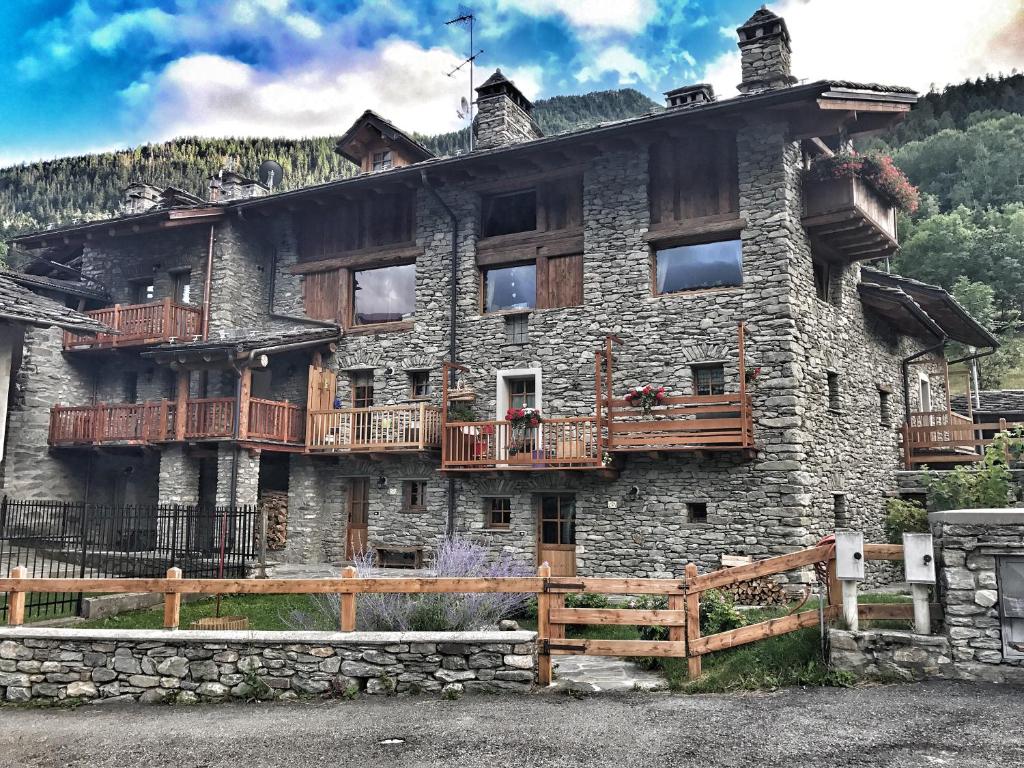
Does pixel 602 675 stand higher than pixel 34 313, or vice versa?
pixel 34 313

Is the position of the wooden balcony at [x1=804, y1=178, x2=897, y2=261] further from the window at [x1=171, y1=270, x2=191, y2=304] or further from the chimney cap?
the window at [x1=171, y1=270, x2=191, y2=304]

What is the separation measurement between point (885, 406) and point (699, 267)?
668cm

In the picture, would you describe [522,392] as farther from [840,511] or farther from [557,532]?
[840,511]

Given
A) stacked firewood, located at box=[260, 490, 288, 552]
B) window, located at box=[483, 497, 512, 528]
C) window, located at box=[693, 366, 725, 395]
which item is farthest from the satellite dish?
window, located at box=[693, 366, 725, 395]

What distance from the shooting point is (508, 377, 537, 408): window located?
1597 cm

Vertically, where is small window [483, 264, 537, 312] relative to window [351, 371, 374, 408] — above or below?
above

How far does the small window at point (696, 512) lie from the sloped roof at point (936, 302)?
7.19 m

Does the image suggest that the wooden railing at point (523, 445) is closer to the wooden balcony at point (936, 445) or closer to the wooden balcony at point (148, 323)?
the wooden balcony at point (148, 323)

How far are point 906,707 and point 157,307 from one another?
694 inches

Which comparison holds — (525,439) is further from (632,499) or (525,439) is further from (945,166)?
(945,166)

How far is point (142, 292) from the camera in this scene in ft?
67.9

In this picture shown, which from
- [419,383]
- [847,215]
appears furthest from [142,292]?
[847,215]

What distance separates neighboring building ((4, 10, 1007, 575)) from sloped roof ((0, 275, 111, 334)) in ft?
13.2

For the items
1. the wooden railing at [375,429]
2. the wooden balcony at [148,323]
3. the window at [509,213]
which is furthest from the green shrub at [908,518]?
the wooden balcony at [148,323]
